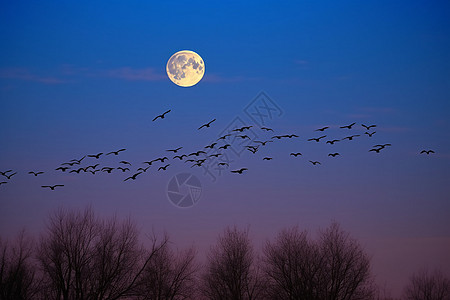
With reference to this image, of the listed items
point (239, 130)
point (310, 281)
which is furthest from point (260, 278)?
point (239, 130)

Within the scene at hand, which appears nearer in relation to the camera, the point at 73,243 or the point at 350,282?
the point at 73,243

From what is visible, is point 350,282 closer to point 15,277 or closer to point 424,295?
point 424,295

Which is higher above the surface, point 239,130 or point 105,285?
point 239,130

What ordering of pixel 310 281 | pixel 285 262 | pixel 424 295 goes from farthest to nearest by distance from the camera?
pixel 424 295, pixel 285 262, pixel 310 281

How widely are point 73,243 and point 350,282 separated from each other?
25.4 meters

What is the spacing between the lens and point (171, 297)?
5722 centimetres

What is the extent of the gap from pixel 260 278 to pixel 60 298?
20.4 m

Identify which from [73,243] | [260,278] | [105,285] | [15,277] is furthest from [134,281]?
[260,278]

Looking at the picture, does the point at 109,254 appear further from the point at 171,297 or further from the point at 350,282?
the point at 350,282

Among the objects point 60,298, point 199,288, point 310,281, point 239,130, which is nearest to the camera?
point 239,130

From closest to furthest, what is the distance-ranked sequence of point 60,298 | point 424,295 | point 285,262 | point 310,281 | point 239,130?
point 239,130
point 60,298
point 310,281
point 285,262
point 424,295

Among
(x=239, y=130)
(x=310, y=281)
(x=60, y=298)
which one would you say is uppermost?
(x=239, y=130)

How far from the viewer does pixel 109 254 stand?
164 feet

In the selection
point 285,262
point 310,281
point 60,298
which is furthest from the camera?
point 285,262
